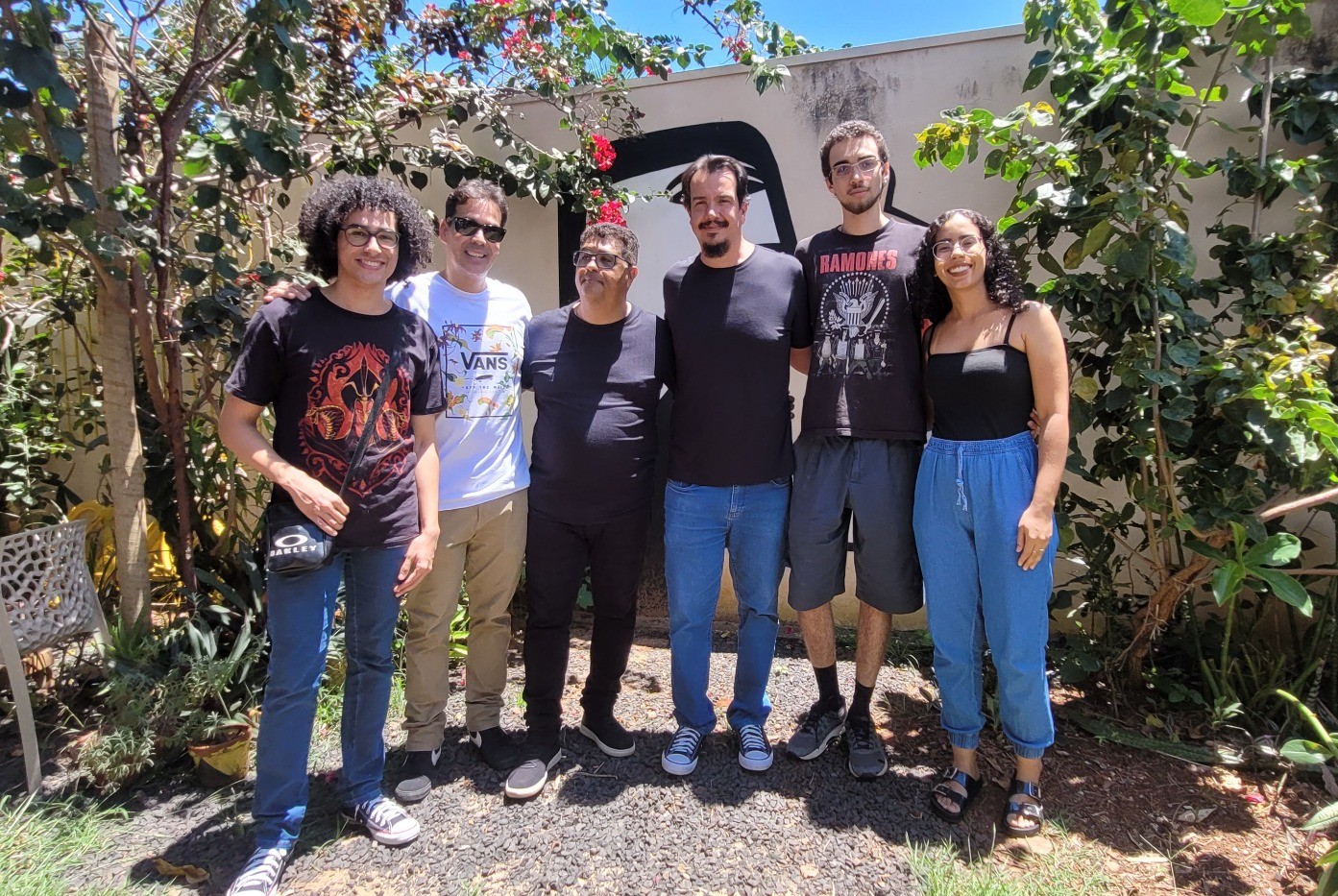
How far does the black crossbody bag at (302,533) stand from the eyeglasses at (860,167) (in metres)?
1.58

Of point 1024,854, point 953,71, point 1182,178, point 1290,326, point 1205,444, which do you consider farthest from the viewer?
point 953,71

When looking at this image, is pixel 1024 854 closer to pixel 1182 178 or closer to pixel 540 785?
pixel 540 785

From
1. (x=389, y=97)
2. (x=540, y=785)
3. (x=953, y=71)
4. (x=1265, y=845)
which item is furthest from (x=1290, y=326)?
(x=389, y=97)

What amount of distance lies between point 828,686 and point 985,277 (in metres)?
1.57

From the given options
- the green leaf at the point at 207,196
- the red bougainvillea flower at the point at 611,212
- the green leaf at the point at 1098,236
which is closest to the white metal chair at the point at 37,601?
the green leaf at the point at 207,196

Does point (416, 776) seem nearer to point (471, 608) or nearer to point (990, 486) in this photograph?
point (471, 608)

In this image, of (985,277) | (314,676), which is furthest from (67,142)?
(985,277)

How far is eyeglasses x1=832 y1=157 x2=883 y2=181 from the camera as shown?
8.35 feet

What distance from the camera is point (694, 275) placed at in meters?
2.71

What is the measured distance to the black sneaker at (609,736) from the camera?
2840mm

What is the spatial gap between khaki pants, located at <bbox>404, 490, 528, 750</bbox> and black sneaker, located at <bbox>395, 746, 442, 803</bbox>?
3cm

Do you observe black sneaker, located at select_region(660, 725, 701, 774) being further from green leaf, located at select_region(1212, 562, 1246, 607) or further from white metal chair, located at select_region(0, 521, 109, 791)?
white metal chair, located at select_region(0, 521, 109, 791)

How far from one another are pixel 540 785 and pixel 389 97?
3189 millimetres

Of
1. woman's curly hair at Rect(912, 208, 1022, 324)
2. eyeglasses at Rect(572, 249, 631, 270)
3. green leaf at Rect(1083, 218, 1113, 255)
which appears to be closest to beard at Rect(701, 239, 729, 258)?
eyeglasses at Rect(572, 249, 631, 270)
